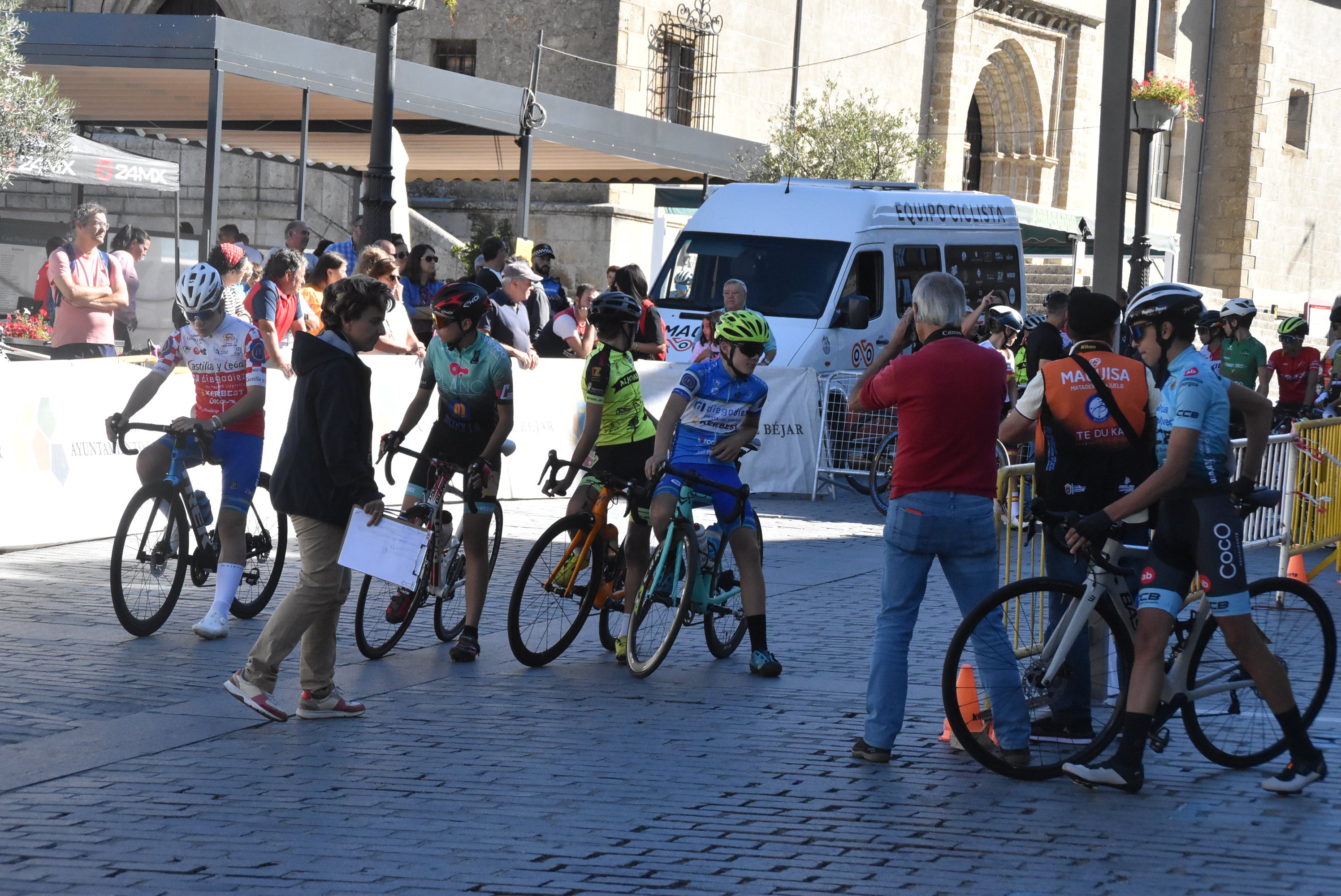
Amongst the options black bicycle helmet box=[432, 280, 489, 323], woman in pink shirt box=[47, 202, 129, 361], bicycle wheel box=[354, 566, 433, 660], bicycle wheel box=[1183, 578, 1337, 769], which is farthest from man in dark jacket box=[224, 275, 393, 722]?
woman in pink shirt box=[47, 202, 129, 361]

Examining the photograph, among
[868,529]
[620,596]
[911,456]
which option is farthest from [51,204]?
[911,456]

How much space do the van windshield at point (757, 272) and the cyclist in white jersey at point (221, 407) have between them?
898 cm

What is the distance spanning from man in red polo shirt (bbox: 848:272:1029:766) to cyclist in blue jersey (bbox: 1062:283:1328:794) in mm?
398

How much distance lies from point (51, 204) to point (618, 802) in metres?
26.3

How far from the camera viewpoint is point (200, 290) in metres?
8.23

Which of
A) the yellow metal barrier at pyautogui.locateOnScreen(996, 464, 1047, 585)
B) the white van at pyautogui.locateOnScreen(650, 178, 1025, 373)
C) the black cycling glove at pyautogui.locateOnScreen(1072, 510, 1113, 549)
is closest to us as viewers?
the black cycling glove at pyautogui.locateOnScreen(1072, 510, 1113, 549)

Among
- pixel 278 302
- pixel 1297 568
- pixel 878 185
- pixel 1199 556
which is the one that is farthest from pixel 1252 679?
pixel 878 185

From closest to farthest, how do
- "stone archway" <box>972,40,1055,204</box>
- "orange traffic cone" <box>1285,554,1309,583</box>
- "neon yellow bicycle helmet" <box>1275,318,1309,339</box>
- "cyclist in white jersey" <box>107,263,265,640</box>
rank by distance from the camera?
"cyclist in white jersey" <box>107,263,265,640</box>, "orange traffic cone" <box>1285,554,1309,583</box>, "neon yellow bicycle helmet" <box>1275,318,1309,339</box>, "stone archway" <box>972,40,1055,204</box>

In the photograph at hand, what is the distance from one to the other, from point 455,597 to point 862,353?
904cm

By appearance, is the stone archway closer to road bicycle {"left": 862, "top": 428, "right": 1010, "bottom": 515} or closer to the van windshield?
the van windshield

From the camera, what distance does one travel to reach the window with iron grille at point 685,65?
31.8 metres

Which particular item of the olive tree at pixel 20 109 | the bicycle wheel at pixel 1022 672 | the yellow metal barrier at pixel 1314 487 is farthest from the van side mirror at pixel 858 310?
the bicycle wheel at pixel 1022 672

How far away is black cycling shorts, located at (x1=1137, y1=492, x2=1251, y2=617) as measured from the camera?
590cm

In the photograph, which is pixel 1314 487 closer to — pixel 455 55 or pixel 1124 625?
pixel 1124 625
